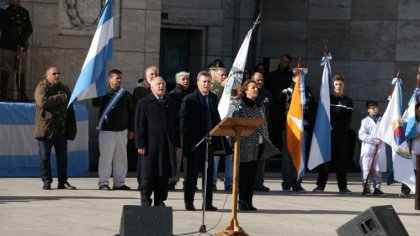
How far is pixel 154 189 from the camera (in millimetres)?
17094

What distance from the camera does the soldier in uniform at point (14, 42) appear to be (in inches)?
877

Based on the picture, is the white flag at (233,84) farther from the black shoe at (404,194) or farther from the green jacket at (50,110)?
the black shoe at (404,194)

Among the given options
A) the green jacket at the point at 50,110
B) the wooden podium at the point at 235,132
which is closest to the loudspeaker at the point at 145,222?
the wooden podium at the point at 235,132

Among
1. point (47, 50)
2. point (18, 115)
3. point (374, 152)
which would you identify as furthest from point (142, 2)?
point (374, 152)

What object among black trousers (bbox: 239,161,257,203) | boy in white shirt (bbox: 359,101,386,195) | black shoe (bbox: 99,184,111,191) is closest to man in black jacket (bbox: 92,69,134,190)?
black shoe (bbox: 99,184,111,191)

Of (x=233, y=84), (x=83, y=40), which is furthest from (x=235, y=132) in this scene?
(x=83, y=40)

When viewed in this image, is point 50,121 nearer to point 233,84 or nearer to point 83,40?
point 233,84

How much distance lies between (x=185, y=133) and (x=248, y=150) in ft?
2.99

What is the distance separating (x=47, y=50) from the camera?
921 inches

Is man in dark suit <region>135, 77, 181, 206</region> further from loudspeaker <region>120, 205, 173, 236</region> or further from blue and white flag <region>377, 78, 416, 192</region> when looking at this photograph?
blue and white flag <region>377, 78, 416, 192</region>

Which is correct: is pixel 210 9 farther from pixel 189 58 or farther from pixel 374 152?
pixel 374 152

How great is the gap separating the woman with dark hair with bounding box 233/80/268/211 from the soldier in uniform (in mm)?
5912

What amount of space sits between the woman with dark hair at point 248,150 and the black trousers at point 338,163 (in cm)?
428

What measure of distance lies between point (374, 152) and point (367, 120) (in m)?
0.60
